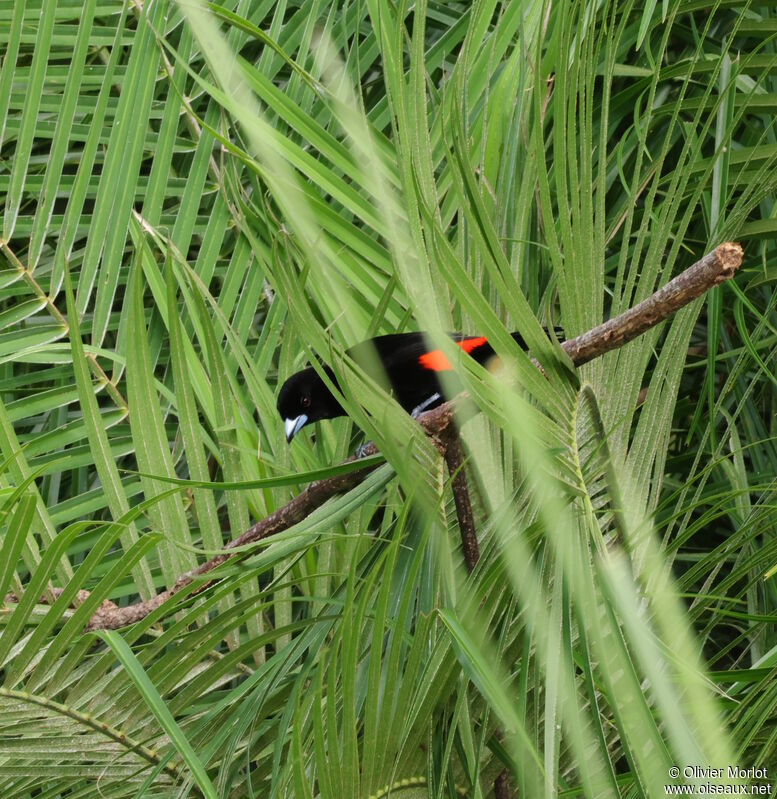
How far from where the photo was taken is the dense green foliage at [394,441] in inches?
23.6

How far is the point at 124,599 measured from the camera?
1518 millimetres

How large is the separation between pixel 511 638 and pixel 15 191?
37.2 inches

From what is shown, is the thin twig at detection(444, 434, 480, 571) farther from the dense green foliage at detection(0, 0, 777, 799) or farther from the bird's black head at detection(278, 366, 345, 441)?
the bird's black head at detection(278, 366, 345, 441)

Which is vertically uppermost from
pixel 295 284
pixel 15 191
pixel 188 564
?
pixel 15 191

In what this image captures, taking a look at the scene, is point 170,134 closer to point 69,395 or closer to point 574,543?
point 69,395

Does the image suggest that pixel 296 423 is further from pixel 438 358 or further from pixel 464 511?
pixel 464 511

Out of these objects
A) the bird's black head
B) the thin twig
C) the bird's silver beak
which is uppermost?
the bird's black head

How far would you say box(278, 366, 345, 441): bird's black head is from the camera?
1531mm

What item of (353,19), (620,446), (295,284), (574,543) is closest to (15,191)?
(353,19)

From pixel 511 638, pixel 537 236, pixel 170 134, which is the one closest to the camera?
pixel 511 638

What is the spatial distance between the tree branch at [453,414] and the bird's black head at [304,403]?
547mm

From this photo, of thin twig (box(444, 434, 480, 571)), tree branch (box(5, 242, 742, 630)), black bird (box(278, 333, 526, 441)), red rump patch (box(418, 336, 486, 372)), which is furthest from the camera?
black bird (box(278, 333, 526, 441))

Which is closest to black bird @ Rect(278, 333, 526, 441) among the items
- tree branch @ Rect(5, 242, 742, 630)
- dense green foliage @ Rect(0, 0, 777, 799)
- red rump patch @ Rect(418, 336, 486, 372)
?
red rump patch @ Rect(418, 336, 486, 372)

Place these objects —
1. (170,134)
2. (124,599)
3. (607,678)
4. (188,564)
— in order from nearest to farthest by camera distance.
A: (607,678), (188,564), (170,134), (124,599)
